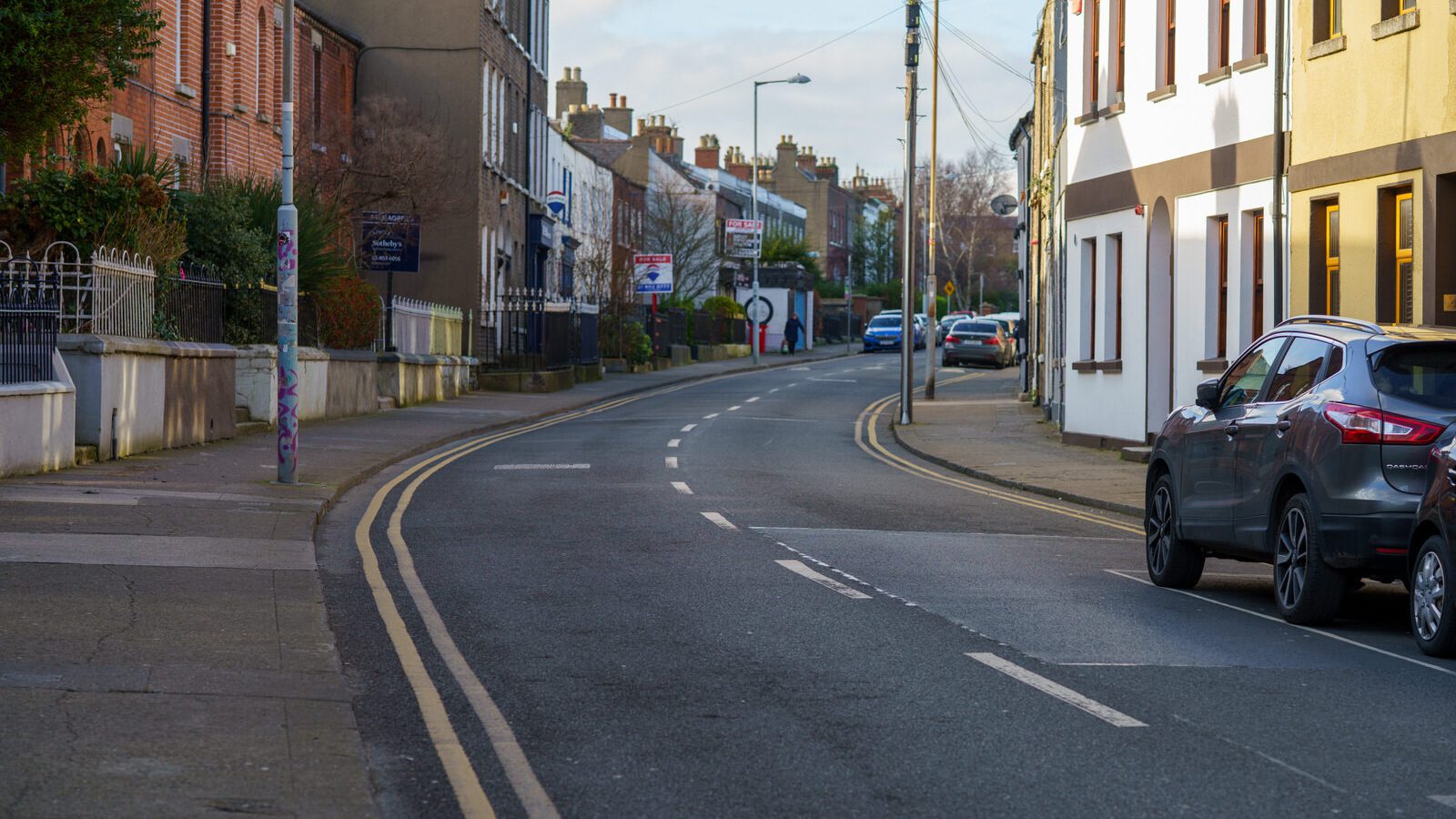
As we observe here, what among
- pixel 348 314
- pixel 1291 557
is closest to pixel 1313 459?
pixel 1291 557

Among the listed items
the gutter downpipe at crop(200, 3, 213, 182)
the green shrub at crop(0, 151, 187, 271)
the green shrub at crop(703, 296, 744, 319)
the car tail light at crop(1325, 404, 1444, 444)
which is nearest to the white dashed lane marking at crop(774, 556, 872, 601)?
the car tail light at crop(1325, 404, 1444, 444)

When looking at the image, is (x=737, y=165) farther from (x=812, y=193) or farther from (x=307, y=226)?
(x=307, y=226)

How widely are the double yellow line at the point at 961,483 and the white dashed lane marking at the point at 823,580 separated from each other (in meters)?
4.99

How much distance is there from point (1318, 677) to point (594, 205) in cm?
6187

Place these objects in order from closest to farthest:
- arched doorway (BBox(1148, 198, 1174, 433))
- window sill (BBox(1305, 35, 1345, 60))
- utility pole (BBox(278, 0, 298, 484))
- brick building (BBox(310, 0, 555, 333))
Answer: utility pole (BBox(278, 0, 298, 484))
window sill (BBox(1305, 35, 1345, 60))
arched doorway (BBox(1148, 198, 1174, 433))
brick building (BBox(310, 0, 555, 333))

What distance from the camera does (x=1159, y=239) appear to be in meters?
25.9

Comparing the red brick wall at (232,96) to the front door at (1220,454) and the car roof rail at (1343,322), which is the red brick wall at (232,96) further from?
the car roof rail at (1343,322)

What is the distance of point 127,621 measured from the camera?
9.48 meters

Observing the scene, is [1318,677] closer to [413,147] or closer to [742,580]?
[742,580]

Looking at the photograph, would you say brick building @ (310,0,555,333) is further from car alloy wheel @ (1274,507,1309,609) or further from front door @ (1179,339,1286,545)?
car alloy wheel @ (1274,507,1309,609)

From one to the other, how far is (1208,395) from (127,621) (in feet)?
21.4

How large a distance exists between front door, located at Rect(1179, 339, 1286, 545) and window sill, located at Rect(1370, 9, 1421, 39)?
8789 mm

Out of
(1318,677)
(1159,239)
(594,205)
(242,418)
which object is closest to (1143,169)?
(1159,239)

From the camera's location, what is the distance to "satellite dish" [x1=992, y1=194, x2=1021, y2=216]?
41.5 m
